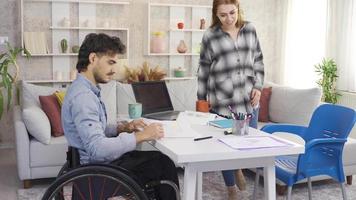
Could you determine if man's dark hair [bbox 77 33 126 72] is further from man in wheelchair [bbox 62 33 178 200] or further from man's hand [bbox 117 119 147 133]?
man's hand [bbox 117 119 147 133]

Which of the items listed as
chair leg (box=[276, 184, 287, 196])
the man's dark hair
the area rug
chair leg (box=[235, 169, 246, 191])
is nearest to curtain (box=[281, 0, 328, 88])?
the area rug

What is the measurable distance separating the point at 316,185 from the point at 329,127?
119 centimetres

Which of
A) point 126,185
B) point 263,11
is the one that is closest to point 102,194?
point 126,185

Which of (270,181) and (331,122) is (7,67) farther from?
(270,181)

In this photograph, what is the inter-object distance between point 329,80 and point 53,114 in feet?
→ 9.94

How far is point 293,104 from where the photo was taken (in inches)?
175

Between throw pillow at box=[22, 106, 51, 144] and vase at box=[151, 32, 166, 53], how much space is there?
2064 mm

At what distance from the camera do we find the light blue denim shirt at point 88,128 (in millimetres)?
2033

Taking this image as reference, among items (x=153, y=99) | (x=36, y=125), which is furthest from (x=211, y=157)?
(x=36, y=125)

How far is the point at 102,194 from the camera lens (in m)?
2.05

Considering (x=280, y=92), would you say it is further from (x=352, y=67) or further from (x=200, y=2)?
(x=200, y=2)

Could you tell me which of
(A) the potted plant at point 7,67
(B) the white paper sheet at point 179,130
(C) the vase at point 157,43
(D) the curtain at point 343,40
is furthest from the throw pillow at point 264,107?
(A) the potted plant at point 7,67

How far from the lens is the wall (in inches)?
197

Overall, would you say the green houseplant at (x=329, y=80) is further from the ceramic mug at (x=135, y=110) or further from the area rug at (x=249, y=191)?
the ceramic mug at (x=135, y=110)
